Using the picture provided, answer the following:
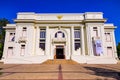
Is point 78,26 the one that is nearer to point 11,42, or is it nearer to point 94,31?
point 94,31

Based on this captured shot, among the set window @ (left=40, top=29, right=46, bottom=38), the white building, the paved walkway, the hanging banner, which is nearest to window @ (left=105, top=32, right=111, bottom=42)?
the white building

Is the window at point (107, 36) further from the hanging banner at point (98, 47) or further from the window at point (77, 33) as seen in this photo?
the window at point (77, 33)

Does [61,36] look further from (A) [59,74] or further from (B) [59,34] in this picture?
(A) [59,74]

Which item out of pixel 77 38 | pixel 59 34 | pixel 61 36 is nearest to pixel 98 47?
pixel 77 38

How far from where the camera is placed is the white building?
23.7 metres

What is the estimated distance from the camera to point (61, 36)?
2530cm

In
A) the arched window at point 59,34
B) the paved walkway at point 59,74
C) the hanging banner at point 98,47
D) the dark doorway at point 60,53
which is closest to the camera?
the paved walkway at point 59,74

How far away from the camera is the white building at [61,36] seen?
2366 cm

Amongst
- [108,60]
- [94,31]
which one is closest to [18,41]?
[94,31]

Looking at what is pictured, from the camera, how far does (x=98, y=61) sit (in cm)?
2019

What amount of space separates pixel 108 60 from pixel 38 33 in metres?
12.6

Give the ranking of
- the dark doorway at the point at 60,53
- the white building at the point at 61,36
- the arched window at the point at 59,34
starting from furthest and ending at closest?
the arched window at the point at 59,34, the dark doorway at the point at 60,53, the white building at the point at 61,36

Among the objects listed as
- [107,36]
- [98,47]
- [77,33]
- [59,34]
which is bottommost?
[98,47]

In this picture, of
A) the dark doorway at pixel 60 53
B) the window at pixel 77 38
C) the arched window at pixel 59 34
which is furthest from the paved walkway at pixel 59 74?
the arched window at pixel 59 34
